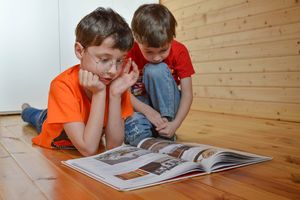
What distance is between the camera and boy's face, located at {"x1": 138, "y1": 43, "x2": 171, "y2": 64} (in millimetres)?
1285

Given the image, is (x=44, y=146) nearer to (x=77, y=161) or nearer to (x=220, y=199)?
(x=77, y=161)

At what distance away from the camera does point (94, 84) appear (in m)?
1.08

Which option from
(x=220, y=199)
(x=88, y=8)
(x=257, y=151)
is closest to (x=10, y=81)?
(x=88, y=8)

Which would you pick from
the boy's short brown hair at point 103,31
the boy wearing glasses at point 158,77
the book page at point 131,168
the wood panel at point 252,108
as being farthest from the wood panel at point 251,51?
the book page at point 131,168

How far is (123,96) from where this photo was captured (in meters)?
1.27

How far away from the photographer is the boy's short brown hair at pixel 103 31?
109 cm

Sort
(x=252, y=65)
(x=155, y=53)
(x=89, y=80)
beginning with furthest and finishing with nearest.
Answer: (x=252, y=65)
(x=155, y=53)
(x=89, y=80)

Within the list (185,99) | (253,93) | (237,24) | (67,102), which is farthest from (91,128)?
(237,24)

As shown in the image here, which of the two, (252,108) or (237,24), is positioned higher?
(237,24)

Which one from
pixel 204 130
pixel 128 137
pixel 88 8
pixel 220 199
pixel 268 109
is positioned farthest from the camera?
pixel 88 8

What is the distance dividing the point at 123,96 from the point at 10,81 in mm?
1690

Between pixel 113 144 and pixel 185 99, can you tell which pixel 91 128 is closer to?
pixel 113 144

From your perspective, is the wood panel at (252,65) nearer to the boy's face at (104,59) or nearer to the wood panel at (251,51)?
the wood panel at (251,51)

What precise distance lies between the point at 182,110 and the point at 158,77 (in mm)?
162
